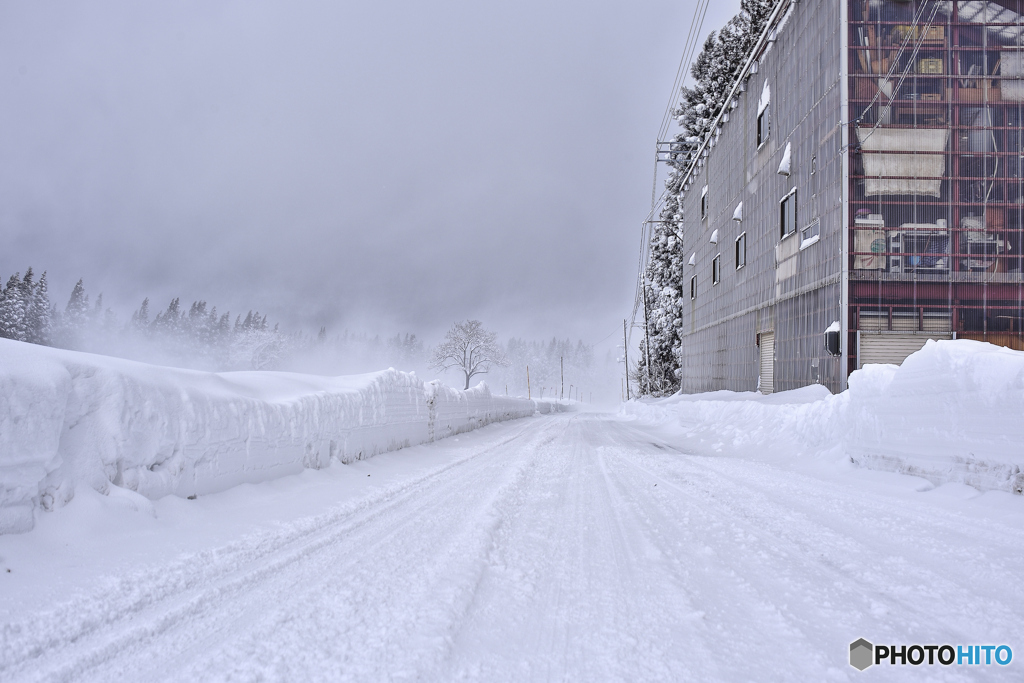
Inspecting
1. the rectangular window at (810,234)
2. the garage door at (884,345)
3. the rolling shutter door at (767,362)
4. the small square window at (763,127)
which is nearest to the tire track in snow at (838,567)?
the garage door at (884,345)

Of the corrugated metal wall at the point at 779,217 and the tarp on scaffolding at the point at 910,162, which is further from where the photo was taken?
the corrugated metal wall at the point at 779,217

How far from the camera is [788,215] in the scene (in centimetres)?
1513

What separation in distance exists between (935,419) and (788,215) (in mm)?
11247

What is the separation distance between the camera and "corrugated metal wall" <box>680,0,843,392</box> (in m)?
12.6

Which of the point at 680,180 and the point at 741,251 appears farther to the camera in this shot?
the point at 680,180

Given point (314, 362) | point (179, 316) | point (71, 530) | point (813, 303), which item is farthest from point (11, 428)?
point (314, 362)

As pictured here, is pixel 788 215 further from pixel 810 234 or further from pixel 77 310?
pixel 77 310

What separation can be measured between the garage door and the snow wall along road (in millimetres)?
11835

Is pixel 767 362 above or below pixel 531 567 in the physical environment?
above

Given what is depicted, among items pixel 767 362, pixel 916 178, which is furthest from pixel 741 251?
pixel 916 178

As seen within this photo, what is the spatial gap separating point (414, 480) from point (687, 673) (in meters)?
5.09

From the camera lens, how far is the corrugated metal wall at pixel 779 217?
12.6 m

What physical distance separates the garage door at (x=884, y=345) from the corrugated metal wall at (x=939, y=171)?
184 millimetres

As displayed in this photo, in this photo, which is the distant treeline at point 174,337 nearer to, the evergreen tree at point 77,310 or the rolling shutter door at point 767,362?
the evergreen tree at point 77,310
